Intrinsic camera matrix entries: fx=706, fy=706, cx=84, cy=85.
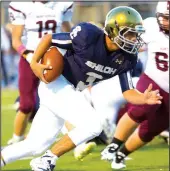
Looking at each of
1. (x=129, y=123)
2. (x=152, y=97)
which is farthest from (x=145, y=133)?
(x=152, y=97)

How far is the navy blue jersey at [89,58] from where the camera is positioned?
15.7 feet

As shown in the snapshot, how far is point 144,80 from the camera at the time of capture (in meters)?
5.77

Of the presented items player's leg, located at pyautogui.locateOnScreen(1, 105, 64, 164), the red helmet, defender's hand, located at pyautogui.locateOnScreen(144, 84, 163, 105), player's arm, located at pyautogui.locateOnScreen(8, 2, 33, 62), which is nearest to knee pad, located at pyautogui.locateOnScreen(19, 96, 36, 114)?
player's arm, located at pyautogui.locateOnScreen(8, 2, 33, 62)

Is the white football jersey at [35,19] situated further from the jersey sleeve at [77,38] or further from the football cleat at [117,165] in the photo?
the jersey sleeve at [77,38]

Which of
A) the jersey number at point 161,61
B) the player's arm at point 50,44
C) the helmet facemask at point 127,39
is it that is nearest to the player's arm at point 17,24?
the jersey number at point 161,61

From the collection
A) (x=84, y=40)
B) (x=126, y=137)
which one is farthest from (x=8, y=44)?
(x=84, y=40)

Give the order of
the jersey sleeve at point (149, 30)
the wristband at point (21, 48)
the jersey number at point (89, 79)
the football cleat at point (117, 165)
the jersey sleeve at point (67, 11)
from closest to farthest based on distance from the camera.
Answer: the jersey number at point (89, 79)
the football cleat at point (117, 165)
the jersey sleeve at point (149, 30)
the wristband at point (21, 48)
the jersey sleeve at point (67, 11)

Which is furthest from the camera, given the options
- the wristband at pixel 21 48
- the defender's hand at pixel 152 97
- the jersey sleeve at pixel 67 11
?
the jersey sleeve at pixel 67 11

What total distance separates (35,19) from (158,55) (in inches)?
63.7

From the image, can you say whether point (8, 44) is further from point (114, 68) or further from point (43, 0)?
point (114, 68)

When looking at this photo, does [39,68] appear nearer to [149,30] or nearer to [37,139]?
[37,139]

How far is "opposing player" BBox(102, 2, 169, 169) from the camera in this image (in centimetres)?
566

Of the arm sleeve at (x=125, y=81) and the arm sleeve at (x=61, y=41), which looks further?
the arm sleeve at (x=125, y=81)

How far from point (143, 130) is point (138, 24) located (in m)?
1.16
